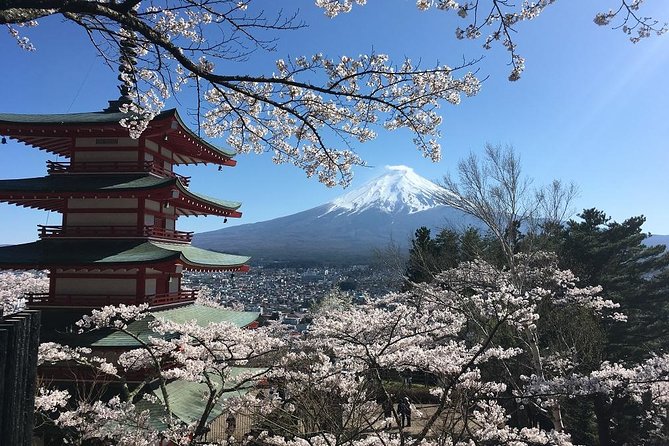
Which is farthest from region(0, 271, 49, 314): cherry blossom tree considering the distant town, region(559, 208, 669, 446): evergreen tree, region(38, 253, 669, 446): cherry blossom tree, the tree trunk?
the distant town

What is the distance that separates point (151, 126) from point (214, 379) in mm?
5122

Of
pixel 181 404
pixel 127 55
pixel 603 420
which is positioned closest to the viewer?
pixel 127 55

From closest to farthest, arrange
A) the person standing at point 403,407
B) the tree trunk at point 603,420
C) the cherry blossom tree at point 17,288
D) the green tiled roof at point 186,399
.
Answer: the green tiled roof at point 186,399
the person standing at point 403,407
the tree trunk at point 603,420
the cherry blossom tree at point 17,288

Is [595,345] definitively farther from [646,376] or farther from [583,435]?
[646,376]

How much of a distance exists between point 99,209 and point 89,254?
104 cm

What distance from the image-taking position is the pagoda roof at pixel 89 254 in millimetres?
7312

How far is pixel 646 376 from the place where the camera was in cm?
566

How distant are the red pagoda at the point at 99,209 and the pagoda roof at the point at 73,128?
0.02 m

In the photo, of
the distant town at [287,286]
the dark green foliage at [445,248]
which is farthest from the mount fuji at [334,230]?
the dark green foliage at [445,248]

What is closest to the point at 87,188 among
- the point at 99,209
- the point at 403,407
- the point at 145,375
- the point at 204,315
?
the point at 99,209

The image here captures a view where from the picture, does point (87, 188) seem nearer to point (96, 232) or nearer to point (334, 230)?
point (96, 232)

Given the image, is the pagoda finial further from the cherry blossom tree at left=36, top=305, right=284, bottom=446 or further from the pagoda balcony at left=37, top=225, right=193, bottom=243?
the pagoda balcony at left=37, top=225, right=193, bottom=243

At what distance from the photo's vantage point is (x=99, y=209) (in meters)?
8.18

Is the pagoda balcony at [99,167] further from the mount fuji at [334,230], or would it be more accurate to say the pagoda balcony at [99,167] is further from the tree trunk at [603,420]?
the mount fuji at [334,230]
